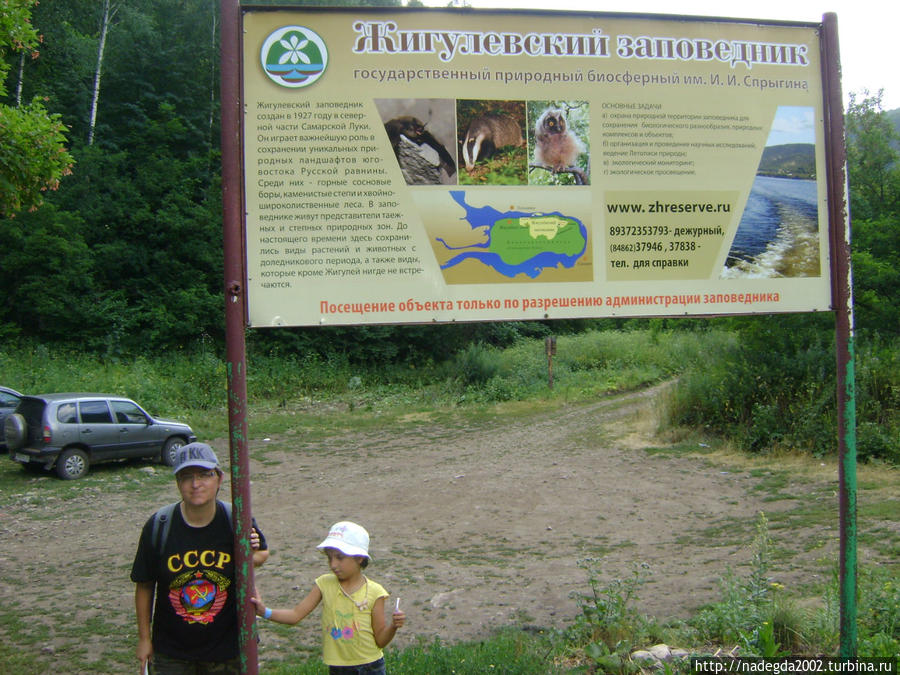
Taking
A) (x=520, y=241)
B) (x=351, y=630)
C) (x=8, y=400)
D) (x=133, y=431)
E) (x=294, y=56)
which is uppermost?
(x=294, y=56)

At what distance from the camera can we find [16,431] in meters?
13.5

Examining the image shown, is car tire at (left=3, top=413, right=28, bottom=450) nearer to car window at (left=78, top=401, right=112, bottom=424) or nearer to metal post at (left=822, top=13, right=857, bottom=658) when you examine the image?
car window at (left=78, top=401, right=112, bottom=424)

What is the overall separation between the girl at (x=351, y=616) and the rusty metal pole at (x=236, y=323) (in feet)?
1.41

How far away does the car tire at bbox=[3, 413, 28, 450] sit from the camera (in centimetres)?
Result: 1348

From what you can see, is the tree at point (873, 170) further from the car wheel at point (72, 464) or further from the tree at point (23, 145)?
the car wheel at point (72, 464)

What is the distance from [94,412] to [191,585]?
12243 millimetres

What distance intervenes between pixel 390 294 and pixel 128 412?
42.0 ft

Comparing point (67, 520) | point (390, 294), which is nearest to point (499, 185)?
point (390, 294)

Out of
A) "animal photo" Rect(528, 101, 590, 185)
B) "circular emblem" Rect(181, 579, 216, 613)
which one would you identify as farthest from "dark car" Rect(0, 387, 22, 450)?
"animal photo" Rect(528, 101, 590, 185)

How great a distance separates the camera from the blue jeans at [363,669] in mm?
3367

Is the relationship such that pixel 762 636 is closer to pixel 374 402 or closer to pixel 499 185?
pixel 499 185

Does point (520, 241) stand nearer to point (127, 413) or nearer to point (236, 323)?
point (236, 323)

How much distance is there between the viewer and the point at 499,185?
354 centimetres

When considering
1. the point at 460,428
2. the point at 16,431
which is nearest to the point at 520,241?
the point at 16,431
